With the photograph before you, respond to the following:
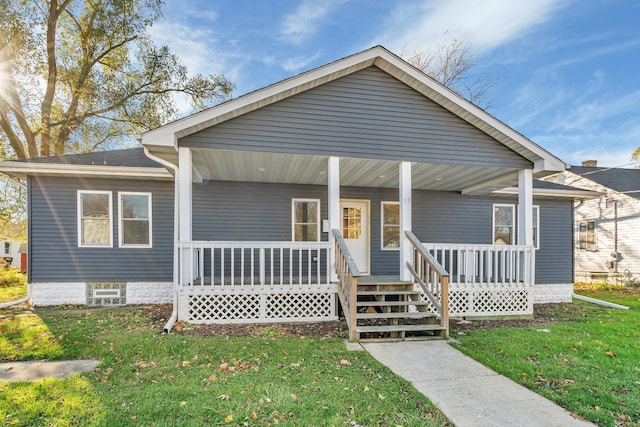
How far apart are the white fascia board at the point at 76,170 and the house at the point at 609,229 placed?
14571 mm

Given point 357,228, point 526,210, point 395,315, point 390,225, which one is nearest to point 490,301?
point 526,210

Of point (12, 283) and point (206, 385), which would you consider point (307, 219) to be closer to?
point (206, 385)

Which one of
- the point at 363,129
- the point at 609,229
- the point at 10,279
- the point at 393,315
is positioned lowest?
the point at 10,279

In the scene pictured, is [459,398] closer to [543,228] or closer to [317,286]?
[317,286]

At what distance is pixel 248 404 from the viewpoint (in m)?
2.73

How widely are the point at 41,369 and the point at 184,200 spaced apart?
9.25 ft

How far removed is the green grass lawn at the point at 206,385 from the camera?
8.32 ft

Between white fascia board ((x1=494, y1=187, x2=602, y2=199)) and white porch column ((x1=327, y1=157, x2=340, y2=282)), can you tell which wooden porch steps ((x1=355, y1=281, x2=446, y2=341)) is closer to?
white porch column ((x1=327, y1=157, x2=340, y2=282))

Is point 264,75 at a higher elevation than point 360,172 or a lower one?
higher

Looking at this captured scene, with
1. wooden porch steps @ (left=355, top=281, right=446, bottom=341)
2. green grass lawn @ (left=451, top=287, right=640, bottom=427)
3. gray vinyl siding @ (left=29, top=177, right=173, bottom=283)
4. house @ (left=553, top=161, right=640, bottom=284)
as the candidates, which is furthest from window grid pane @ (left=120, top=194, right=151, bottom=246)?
house @ (left=553, top=161, right=640, bottom=284)

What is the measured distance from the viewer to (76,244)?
7.18 metres

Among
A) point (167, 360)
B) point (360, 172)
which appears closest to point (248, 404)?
point (167, 360)

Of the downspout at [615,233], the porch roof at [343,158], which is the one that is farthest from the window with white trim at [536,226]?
the downspout at [615,233]

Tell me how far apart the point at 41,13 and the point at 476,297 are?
18399 millimetres
